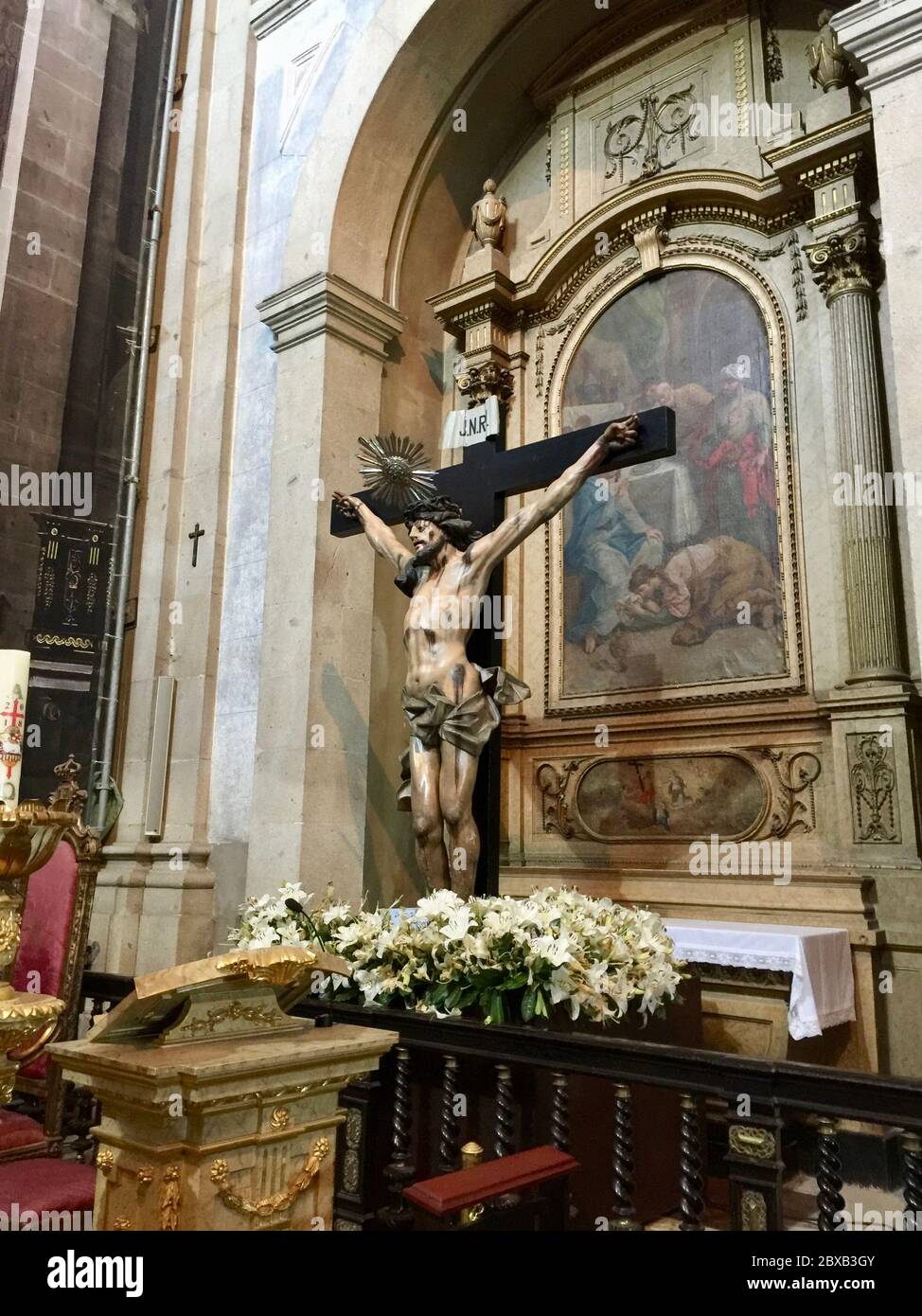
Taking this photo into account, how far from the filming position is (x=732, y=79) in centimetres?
654

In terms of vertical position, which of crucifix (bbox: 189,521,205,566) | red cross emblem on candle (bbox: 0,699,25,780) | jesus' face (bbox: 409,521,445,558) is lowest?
red cross emblem on candle (bbox: 0,699,25,780)

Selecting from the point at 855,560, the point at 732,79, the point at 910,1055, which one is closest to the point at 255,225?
the point at 732,79

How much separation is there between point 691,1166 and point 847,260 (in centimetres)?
488

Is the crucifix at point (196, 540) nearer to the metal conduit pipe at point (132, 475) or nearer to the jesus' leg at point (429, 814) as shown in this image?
the metal conduit pipe at point (132, 475)

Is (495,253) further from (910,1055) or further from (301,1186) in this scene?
(301,1186)

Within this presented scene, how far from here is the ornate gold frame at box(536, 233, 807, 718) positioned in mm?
5742

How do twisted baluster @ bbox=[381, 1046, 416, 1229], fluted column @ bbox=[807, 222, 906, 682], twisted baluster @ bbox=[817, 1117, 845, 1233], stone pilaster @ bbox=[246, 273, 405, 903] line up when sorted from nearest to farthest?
twisted baluster @ bbox=[817, 1117, 845, 1233], twisted baluster @ bbox=[381, 1046, 416, 1229], fluted column @ bbox=[807, 222, 906, 682], stone pilaster @ bbox=[246, 273, 405, 903]

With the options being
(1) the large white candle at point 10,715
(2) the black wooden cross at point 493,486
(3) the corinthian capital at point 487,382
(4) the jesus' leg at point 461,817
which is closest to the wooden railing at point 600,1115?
(1) the large white candle at point 10,715

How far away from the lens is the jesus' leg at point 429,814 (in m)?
4.82

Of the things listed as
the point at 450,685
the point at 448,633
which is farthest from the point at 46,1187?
the point at 448,633

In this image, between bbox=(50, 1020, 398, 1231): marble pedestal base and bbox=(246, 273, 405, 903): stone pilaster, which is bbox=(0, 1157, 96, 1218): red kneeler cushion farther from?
bbox=(246, 273, 405, 903): stone pilaster

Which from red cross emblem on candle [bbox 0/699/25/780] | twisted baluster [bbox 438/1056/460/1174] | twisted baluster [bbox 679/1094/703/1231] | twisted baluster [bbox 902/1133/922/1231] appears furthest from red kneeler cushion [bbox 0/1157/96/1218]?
twisted baluster [bbox 902/1133/922/1231]

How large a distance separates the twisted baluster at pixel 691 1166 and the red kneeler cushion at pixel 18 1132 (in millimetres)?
1823

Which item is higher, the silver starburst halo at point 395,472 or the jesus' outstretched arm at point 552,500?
the silver starburst halo at point 395,472
